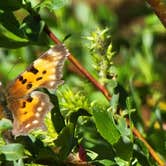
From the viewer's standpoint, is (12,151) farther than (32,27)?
No

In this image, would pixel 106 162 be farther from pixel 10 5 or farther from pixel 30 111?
pixel 10 5

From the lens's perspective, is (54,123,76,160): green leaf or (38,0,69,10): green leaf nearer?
(54,123,76,160): green leaf

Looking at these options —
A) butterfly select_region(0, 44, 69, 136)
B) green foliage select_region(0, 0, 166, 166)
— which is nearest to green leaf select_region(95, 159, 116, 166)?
green foliage select_region(0, 0, 166, 166)

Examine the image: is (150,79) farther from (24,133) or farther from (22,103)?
(24,133)

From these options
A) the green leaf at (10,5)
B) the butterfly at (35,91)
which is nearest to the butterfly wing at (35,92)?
the butterfly at (35,91)

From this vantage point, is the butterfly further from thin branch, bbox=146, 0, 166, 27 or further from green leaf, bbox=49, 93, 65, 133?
thin branch, bbox=146, 0, 166, 27

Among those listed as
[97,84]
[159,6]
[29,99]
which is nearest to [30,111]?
[29,99]

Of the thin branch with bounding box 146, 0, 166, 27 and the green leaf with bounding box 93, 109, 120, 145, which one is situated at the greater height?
the thin branch with bounding box 146, 0, 166, 27
